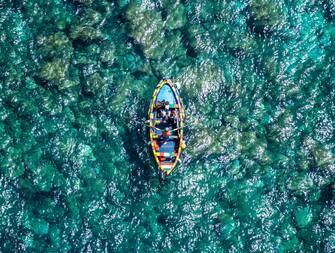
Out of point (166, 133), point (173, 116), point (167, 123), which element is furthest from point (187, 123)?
point (166, 133)

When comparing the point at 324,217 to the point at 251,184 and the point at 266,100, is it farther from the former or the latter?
the point at 266,100

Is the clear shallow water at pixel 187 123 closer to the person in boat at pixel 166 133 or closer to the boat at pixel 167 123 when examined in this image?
the boat at pixel 167 123

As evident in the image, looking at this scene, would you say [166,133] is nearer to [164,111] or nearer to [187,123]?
[164,111]

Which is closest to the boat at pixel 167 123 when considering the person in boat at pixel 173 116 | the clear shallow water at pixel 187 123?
the person in boat at pixel 173 116

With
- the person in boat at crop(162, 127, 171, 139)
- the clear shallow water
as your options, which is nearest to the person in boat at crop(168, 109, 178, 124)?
the person in boat at crop(162, 127, 171, 139)

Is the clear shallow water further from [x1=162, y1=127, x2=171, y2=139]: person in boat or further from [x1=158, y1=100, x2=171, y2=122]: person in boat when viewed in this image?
[x1=162, y1=127, x2=171, y2=139]: person in boat

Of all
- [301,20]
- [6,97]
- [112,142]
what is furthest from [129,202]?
[301,20]

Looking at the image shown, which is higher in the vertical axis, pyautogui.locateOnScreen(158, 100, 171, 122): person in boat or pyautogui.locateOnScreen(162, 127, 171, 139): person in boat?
pyautogui.locateOnScreen(158, 100, 171, 122): person in boat

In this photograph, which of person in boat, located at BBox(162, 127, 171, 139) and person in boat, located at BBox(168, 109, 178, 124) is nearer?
person in boat, located at BBox(162, 127, 171, 139)
